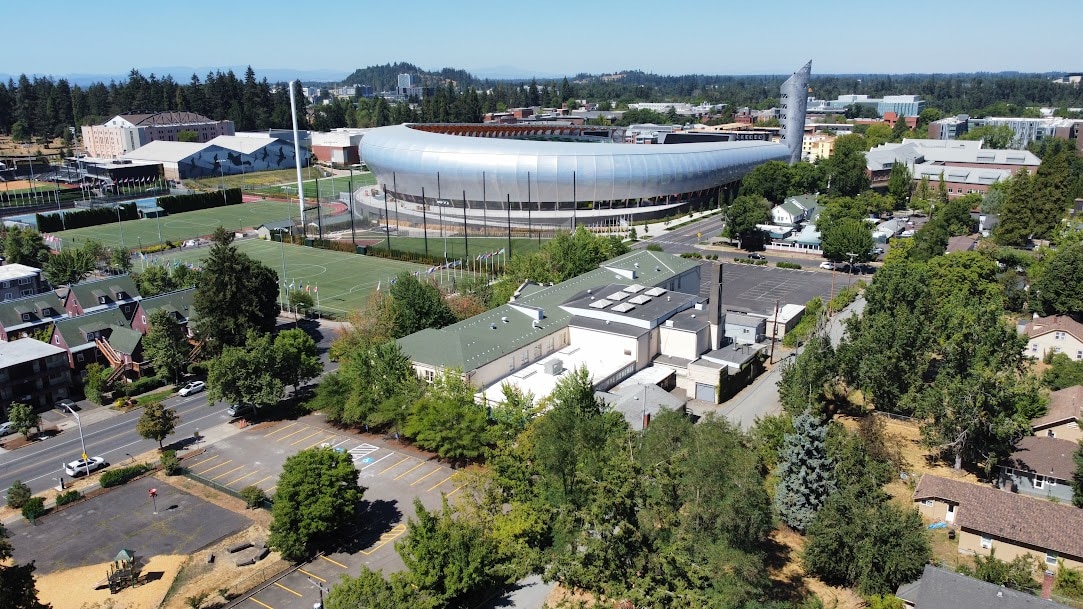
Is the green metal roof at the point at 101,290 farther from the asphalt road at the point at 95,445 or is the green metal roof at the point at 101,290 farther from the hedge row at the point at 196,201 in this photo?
the hedge row at the point at 196,201

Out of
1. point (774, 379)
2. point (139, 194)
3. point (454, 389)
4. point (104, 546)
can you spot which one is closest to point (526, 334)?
point (454, 389)

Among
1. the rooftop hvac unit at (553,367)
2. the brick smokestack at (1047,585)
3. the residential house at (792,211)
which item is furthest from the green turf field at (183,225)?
the brick smokestack at (1047,585)

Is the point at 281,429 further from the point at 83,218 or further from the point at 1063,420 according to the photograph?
the point at 83,218

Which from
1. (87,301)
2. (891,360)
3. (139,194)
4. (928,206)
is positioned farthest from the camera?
(139,194)

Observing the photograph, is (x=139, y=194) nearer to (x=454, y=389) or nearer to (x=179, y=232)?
(x=179, y=232)

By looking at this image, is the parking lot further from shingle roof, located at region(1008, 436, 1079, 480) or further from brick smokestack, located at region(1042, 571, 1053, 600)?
shingle roof, located at region(1008, 436, 1079, 480)

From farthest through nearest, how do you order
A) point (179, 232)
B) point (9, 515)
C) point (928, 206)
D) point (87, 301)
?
point (928, 206) < point (179, 232) < point (87, 301) < point (9, 515)
